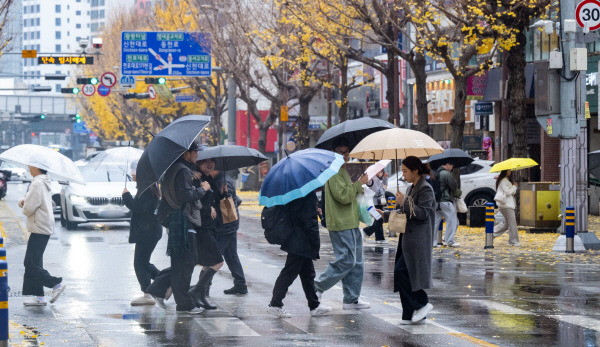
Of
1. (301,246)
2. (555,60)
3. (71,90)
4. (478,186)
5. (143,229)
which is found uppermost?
(71,90)

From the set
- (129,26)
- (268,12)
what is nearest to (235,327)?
(268,12)

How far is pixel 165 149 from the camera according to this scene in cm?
1094

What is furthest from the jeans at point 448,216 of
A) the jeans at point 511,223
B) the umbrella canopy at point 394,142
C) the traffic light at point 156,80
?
the traffic light at point 156,80

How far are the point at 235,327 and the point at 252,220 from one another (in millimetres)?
20662

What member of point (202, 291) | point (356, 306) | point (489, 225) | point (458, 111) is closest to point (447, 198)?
point (489, 225)

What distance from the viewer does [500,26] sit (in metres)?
23.6

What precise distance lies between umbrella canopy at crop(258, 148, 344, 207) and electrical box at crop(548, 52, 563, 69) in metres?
10.0

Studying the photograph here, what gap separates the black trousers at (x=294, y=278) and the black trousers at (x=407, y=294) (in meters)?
1.05

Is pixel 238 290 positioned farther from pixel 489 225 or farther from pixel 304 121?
pixel 304 121

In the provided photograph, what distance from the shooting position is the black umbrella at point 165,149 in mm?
10844

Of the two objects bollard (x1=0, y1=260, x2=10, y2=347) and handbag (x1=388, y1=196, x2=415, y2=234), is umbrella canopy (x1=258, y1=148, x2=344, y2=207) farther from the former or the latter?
bollard (x1=0, y1=260, x2=10, y2=347)

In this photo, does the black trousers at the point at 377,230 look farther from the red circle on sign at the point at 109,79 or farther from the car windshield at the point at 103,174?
the red circle on sign at the point at 109,79

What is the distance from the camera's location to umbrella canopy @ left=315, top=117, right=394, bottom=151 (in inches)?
484

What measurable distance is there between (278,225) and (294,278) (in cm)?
58
